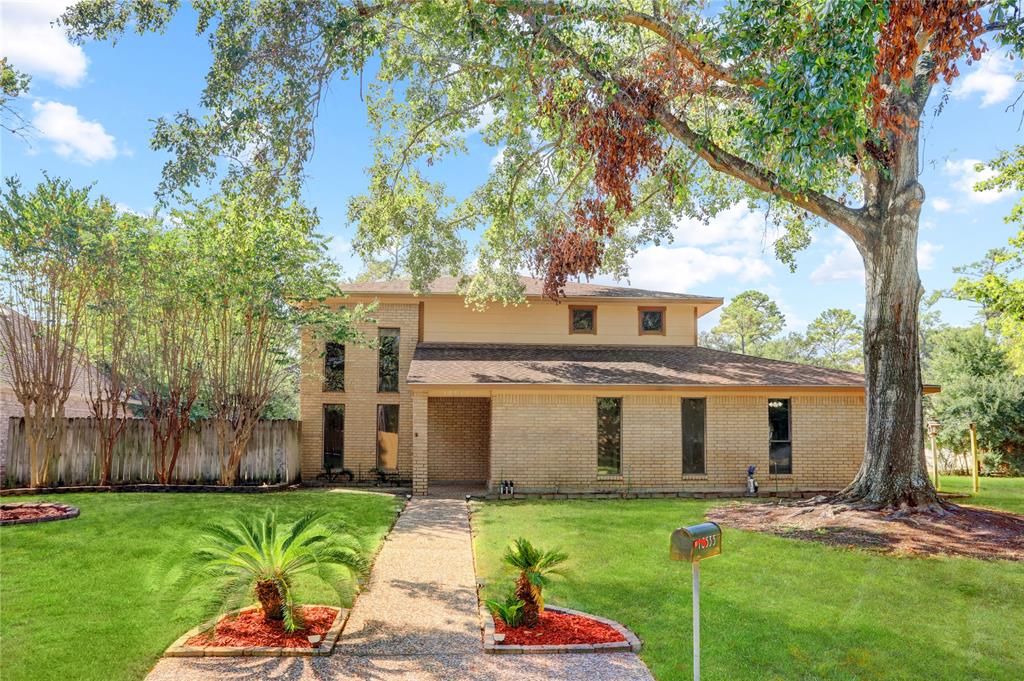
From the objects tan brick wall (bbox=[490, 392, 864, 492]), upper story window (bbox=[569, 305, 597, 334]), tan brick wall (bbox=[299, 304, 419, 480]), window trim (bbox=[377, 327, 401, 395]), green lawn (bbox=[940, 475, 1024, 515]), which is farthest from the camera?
upper story window (bbox=[569, 305, 597, 334])

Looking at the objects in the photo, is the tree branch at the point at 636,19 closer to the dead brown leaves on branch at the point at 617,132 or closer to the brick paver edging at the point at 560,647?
the dead brown leaves on branch at the point at 617,132

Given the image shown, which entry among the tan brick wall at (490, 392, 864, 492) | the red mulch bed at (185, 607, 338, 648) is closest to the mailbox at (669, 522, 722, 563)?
the red mulch bed at (185, 607, 338, 648)

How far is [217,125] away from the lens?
10469 mm

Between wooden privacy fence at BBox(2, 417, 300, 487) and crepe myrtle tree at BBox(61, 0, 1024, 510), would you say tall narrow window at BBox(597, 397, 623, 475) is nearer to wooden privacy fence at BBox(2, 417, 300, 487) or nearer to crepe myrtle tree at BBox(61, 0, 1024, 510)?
crepe myrtle tree at BBox(61, 0, 1024, 510)

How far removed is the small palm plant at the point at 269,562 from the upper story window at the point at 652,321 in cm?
1581

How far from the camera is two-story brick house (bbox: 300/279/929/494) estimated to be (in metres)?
16.3

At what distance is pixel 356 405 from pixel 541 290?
6.90 meters

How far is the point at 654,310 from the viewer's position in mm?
20891

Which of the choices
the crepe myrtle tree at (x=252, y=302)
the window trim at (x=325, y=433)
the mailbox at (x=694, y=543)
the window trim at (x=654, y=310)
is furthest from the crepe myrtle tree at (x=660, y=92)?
the window trim at (x=325, y=433)

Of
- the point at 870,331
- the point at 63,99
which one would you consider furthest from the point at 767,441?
the point at 63,99

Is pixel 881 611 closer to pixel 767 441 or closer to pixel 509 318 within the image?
pixel 767 441

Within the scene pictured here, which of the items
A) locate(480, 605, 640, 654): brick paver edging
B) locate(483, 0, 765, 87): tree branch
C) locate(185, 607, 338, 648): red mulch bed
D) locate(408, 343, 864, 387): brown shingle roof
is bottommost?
locate(480, 605, 640, 654): brick paver edging

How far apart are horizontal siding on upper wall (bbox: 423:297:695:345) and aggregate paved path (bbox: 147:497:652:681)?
40.4 feet

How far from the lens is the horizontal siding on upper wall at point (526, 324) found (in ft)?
66.3
